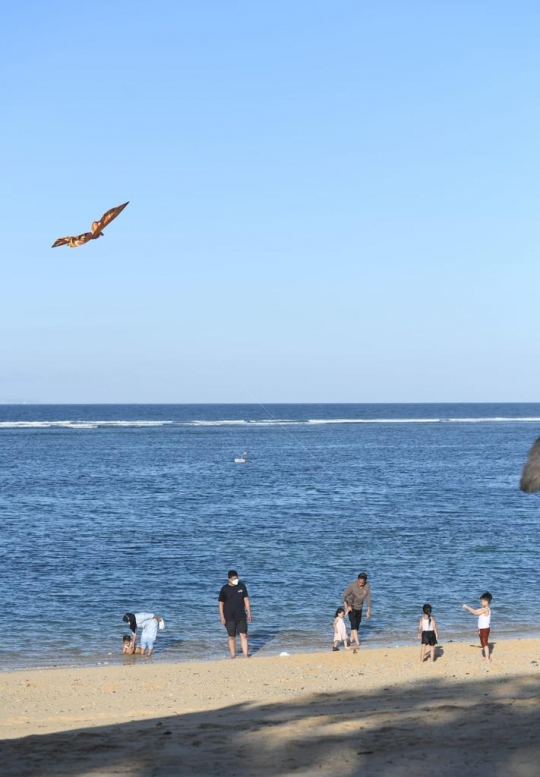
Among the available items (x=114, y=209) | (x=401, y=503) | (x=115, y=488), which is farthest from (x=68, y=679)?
(x=115, y=488)

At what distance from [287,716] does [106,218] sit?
7405 mm

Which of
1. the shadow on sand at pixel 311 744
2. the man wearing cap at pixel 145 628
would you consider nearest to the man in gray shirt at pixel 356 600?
the man wearing cap at pixel 145 628

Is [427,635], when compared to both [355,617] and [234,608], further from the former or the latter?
[234,608]

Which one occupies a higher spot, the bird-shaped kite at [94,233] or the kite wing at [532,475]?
the bird-shaped kite at [94,233]

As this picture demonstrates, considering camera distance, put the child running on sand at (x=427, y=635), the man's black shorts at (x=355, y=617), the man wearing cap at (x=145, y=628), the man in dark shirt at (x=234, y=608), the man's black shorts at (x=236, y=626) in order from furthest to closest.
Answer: the man wearing cap at (x=145, y=628), the man's black shorts at (x=355, y=617), the man's black shorts at (x=236, y=626), the man in dark shirt at (x=234, y=608), the child running on sand at (x=427, y=635)

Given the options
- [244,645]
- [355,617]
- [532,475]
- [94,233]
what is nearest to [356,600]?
[355,617]

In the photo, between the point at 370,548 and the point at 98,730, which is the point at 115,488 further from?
the point at 98,730

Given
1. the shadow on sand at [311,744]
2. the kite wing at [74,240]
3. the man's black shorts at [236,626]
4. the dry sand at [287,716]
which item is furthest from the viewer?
the man's black shorts at [236,626]

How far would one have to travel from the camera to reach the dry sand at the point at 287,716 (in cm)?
920

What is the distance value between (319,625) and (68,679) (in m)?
7.10

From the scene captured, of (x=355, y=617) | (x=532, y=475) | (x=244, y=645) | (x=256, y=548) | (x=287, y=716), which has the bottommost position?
(x=256, y=548)

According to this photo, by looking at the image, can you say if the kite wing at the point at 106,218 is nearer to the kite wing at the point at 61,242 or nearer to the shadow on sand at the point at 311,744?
the kite wing at the point at 61,242

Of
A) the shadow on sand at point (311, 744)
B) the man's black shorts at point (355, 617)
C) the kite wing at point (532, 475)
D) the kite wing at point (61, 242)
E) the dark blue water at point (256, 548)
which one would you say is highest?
the kite wing at point (61, 242)

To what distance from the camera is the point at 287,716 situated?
11836 millimetres
